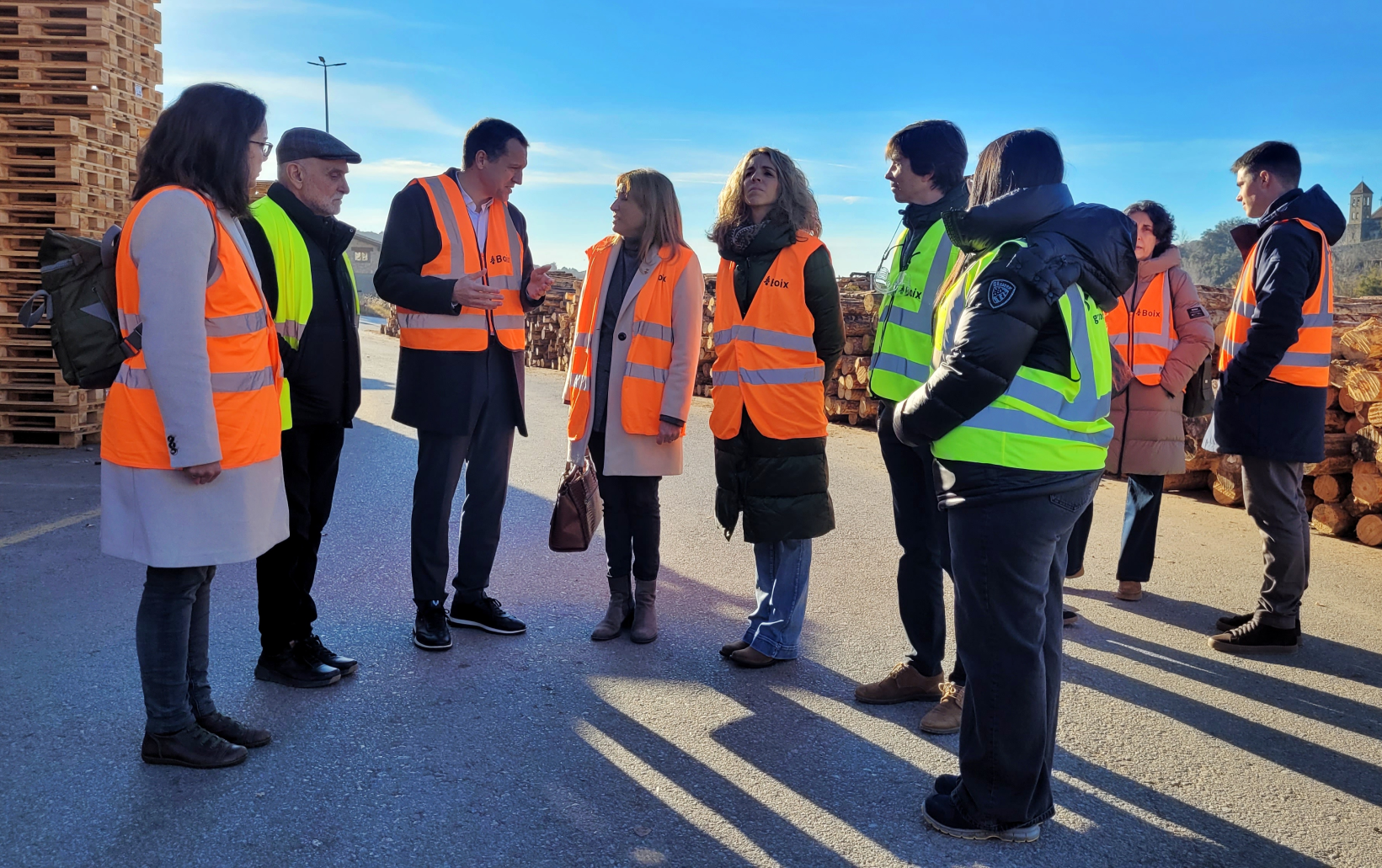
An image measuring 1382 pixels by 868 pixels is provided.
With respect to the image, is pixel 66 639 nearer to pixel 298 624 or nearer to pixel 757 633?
pixel 298 624

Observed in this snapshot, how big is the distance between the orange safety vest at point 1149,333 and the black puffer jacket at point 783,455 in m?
1.88

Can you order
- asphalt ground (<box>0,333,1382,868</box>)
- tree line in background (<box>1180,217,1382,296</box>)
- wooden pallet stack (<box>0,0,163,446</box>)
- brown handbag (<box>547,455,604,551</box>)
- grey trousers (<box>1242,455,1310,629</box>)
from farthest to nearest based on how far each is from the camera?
tree line in background (<box>1180,217,1382,296</box>) < wooden pallet stack (<box>0,0,163,446</box>) < grey trousers (<box>1242,455,1310,629</box>) < brown handbag (<box>547,455,604,551</box>) < asphalt ground (<box>0,333,1382,868</box>)

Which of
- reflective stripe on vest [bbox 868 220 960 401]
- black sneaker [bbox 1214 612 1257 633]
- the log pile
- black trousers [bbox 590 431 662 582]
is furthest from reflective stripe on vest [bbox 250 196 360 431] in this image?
the log pile

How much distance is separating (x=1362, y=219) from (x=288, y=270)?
97725 millimetres

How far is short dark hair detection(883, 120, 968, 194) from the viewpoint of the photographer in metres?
3.61

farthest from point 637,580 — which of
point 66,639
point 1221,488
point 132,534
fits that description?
point 1221,488

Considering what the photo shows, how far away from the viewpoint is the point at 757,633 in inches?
160

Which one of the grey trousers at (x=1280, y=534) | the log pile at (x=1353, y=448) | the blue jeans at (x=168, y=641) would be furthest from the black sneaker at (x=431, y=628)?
the log pile at (x=1353, y=448)

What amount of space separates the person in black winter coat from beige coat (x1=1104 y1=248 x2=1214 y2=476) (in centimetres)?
248

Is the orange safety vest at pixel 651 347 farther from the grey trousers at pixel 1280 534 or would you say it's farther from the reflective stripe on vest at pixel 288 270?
the grey trousers at pixel 1280 534

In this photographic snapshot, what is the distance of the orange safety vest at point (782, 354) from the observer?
3.89 m

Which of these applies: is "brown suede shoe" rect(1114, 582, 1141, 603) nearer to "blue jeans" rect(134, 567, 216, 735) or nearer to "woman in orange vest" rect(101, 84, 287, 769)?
"woman in orange vest" rect(101, 84, 287, 769)

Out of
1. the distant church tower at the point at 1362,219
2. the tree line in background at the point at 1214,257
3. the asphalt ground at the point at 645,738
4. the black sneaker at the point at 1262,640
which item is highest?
the distant church tower at the point at 1362,219

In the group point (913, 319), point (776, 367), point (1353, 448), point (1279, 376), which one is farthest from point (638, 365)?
point (1353, 448)
